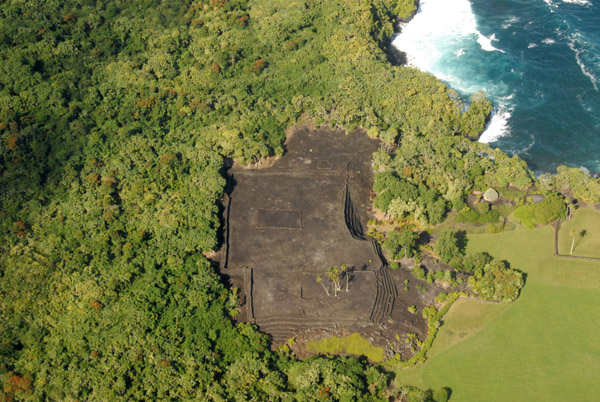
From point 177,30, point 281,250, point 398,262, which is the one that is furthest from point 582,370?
point 177,30

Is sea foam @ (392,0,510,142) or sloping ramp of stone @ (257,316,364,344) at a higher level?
sea foam @ (392,0,510,142)

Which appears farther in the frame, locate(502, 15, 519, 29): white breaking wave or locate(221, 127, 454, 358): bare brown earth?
locate(502, 15, 519, 29): white breaking wave

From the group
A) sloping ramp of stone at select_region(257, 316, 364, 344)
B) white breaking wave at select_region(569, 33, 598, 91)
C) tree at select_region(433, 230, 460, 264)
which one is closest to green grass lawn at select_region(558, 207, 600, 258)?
tree at select_region(433, 230, 460, 264)

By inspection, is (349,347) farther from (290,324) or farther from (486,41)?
(486,41)

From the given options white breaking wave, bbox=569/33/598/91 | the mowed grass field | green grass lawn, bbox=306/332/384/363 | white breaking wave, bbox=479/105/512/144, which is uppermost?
white breaking wave, bbox=569/33/598/91

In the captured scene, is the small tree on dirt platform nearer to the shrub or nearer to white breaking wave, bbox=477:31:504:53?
the shrub

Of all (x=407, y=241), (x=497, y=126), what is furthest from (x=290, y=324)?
(x=497, y=126)

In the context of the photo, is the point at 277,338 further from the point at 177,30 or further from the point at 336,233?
the point at 177,30
